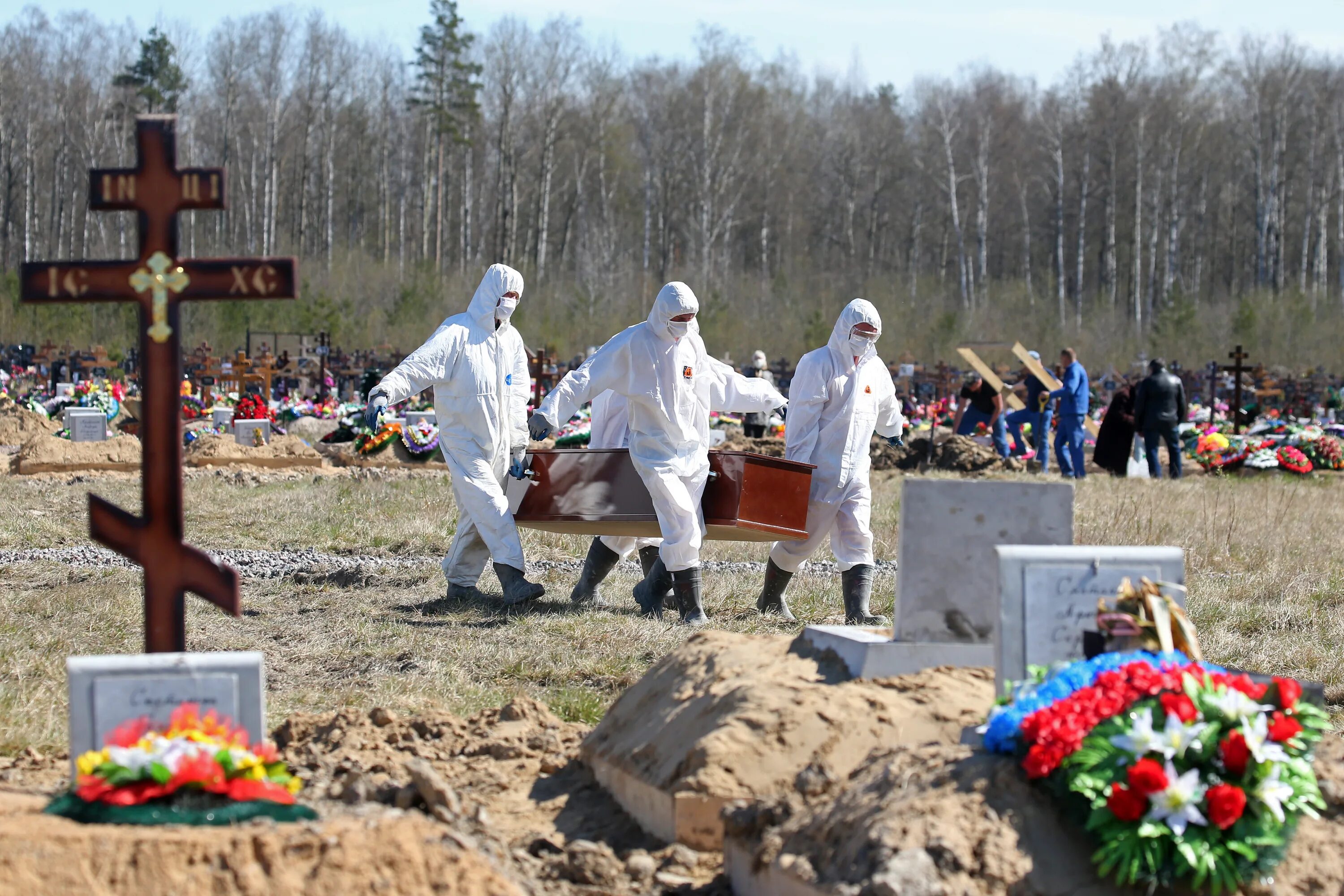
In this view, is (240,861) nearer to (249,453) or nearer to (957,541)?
(957,541)

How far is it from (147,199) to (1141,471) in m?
17.6

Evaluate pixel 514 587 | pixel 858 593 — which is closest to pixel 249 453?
pixel 514 587

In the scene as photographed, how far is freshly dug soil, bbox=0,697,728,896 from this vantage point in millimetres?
3314

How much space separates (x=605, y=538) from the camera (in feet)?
31.3

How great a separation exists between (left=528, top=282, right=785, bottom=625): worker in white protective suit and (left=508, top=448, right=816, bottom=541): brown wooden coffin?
0.32 feet

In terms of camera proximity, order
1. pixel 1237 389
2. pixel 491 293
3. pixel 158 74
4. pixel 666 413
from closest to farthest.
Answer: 1. pixel 666 413
2. pixel 491 293
3. pixel 1237 389
4. pixel 158 74

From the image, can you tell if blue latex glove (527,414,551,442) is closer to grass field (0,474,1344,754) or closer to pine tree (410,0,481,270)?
grass field (0,474,1344,754)

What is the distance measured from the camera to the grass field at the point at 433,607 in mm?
6898

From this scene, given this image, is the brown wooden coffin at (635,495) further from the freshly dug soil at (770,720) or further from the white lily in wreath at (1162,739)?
the white lily in wreath at (1162,739)

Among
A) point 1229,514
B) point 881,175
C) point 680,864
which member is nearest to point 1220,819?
point 680,864

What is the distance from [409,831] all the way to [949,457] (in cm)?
1682

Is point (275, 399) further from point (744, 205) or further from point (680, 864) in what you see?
point (744, 205)

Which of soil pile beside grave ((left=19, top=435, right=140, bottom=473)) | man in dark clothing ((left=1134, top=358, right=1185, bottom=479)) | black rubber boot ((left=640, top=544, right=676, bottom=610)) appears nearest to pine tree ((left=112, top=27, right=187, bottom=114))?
soil pile beside grave ((left=19, top=435, right=140, bottom=473))

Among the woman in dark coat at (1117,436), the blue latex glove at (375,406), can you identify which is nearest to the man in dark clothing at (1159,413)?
the woman in dark coat at (1117,436)
